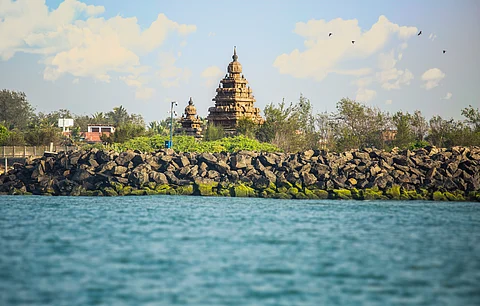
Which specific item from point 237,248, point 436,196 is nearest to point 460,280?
point 237,248

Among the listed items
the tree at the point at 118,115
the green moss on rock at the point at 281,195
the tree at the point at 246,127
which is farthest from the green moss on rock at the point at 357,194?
the tree at the point at 118,115

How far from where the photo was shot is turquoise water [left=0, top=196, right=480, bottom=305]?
61.4ft

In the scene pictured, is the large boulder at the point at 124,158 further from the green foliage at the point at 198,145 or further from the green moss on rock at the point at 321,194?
the green moss on rock at the point at 321,194

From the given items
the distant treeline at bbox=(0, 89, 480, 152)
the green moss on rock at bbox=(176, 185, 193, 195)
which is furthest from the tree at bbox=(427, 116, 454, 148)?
the green moss on rock at bbox=(176, 185, 193, 195)

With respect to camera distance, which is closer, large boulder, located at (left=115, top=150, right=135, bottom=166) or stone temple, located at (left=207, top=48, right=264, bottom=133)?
large boulder, located at (left=115, top=150, right=135, bottom=166)

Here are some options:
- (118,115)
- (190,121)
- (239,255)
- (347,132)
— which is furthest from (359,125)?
(118,115)

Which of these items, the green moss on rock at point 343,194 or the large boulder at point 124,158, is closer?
the green moss on rock at point 343,194

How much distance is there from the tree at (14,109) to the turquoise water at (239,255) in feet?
349

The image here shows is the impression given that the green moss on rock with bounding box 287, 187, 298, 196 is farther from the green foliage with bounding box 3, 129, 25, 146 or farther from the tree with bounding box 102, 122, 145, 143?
the tree with bounding box 102, 122, 145, 143

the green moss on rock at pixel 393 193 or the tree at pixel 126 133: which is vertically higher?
the tree at pixel 126 133

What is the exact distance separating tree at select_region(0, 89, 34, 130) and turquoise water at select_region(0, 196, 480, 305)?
106m

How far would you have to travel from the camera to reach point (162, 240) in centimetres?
2742

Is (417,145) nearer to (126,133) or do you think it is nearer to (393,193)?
(393,193)

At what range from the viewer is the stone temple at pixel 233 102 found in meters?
84.5
